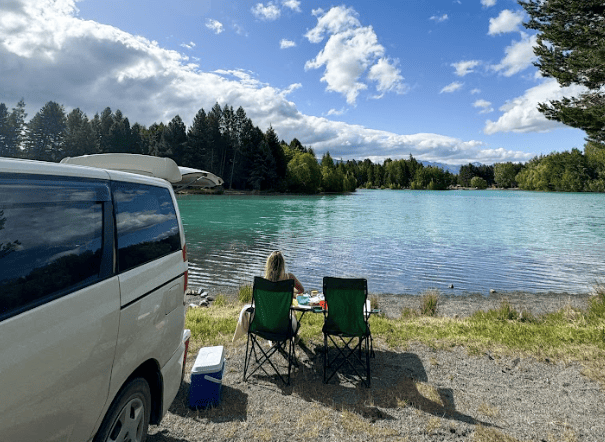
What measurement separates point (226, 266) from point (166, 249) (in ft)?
47.5

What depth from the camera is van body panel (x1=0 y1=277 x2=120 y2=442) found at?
166 cm

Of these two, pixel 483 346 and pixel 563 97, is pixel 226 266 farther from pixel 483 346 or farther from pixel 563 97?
pixel 563 97

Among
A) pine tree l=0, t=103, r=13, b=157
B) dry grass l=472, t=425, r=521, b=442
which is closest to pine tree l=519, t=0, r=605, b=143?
dry grass l=472, t=425, r=521, b=442

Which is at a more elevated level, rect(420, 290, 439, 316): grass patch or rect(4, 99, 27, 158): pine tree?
rect(4, 99, 27, 158): pine tree

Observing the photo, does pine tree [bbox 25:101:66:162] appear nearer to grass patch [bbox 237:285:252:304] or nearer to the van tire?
grass patch [bbox 237:285:252:304]

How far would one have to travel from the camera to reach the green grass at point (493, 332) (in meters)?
6.26

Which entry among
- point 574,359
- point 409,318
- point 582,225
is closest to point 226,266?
point 409,318

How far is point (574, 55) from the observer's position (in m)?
12.0

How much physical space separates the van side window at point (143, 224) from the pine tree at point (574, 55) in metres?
12.6

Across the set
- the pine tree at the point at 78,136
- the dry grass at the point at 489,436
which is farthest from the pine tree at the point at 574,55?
the pine tree at the point at 78,136

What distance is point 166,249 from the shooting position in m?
3.48

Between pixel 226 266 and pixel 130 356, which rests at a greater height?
pixel 130 356

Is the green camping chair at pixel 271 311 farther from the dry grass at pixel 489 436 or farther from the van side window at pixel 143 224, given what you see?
the dry grass at pixel 489 436

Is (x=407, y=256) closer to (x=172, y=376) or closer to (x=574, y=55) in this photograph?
(x=574, y=55)
